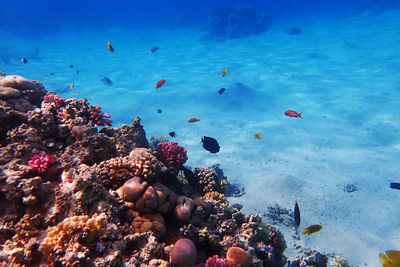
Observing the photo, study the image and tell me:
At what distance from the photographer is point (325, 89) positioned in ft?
62.6

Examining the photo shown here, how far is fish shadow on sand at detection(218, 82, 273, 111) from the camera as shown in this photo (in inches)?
685

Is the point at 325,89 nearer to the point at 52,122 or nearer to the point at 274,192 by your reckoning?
the point at 274,192

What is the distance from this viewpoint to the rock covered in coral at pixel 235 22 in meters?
41.0

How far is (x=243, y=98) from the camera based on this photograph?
59.4 ft

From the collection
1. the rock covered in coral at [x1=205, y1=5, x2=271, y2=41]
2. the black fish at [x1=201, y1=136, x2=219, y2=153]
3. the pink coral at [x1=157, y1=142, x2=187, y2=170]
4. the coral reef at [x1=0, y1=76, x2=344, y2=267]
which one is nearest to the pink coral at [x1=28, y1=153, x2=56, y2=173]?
the coral reef at [x1=0, y1=76, x2=344, y2=267]

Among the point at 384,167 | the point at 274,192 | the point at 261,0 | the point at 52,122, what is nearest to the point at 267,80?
the point at 384,167

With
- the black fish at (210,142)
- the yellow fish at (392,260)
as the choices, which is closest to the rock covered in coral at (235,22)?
the black fish at (210,142)

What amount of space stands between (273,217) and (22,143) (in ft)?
23.9

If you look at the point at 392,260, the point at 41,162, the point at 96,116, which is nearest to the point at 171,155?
the point at 41,162

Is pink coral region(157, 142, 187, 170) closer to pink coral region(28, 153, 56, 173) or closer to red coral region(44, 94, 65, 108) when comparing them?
pink coral region(28, 153, 56, 173)

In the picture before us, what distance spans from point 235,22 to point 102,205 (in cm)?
4460

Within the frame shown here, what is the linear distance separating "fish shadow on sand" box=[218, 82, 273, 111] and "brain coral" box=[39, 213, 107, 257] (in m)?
15.4

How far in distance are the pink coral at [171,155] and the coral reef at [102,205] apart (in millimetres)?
21

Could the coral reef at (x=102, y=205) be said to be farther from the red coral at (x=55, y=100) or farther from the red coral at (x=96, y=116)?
the red coral at (x=96, y=116)
